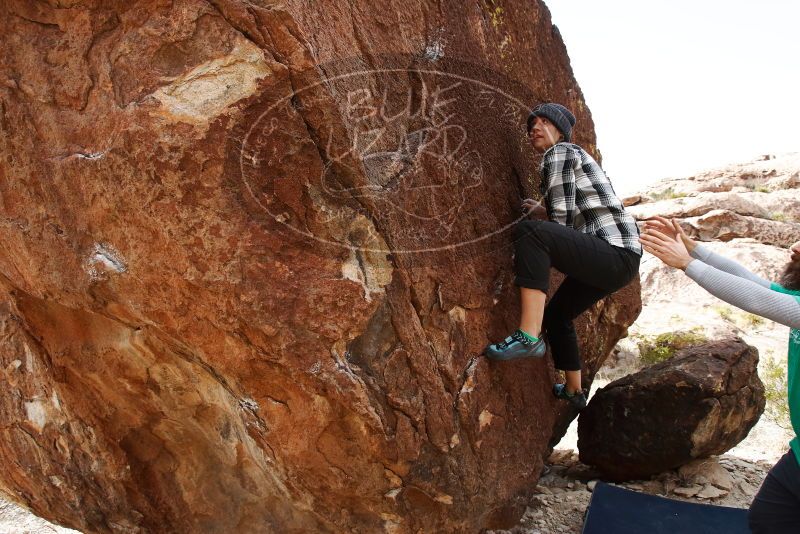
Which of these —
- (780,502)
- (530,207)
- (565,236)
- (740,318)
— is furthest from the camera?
(740,318)

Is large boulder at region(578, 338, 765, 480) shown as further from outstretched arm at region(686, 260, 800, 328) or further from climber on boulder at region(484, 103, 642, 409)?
outstretched arm at region(686, 260, 800, 328)

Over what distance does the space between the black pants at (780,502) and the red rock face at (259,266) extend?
4.16 ft

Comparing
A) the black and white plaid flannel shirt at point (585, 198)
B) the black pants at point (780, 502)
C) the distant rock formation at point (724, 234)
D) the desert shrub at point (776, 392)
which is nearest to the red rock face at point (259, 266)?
the black and white plaid flannel shirt at point (585, 198)

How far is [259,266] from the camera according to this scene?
245 centimetres

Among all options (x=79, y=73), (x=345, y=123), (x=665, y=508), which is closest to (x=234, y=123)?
(x=345, y=123)

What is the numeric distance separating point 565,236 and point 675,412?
1.68m

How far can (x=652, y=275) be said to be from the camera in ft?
33.1

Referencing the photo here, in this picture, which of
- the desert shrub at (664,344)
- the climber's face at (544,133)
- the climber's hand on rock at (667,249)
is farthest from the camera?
the desert shrub at (664,344)

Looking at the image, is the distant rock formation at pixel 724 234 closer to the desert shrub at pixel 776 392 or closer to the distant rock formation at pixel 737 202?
the distant rock formation at pixel 737 202

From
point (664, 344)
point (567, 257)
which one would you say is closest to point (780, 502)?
point (567, 257)

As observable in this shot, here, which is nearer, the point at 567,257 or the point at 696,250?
the point at 696,250

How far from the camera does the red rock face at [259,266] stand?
2.39 metres

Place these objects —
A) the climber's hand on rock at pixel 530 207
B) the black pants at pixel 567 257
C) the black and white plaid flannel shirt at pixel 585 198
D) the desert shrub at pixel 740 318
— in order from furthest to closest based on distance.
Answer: the desert shrub at pixel 740 318 → the climber's hand on rock at pixel 530 207 → the black and white plaid flannel shirt at pixel 585 198 → the black pants at pixel 567 257

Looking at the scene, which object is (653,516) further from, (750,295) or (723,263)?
(750,295)
